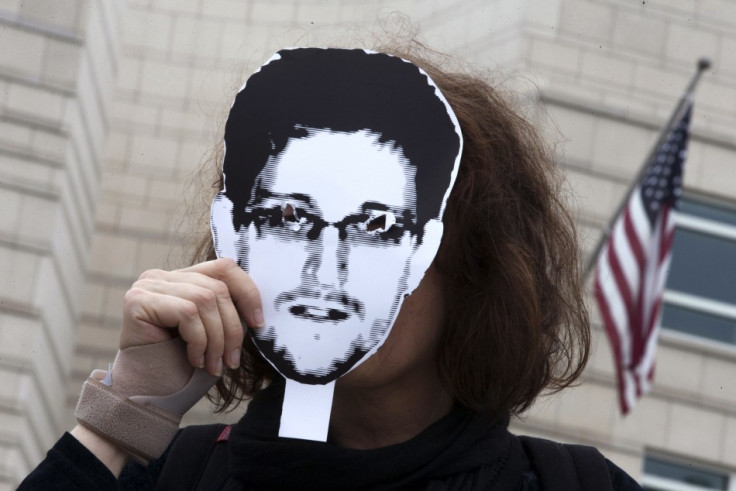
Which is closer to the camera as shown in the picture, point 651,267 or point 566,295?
point 566,295

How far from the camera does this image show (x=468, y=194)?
2.07m

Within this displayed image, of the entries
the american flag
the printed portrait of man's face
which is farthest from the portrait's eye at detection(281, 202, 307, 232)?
the american flag

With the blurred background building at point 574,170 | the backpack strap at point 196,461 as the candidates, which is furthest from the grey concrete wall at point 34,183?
the backpack strap at point 196,461

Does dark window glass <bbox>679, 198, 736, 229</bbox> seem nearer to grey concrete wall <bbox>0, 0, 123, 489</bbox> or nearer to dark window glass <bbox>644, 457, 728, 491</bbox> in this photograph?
dark window glass <bbox>644, 457, 728, 491</bbox>

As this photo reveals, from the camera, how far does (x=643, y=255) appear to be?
914 centimetres

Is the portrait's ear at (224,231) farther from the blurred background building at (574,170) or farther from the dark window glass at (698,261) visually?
the dark window glass at (698,261)

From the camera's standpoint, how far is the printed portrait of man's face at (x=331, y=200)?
6.23 feet

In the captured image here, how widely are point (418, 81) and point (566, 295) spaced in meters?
0.43

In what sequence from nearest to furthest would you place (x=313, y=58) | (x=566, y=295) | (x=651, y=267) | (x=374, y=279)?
(x=374, y=279) → (x=313, y=58) → (x=566, y=295) → (x=651, y=267)

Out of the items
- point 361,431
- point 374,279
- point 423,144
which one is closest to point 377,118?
point 423,144

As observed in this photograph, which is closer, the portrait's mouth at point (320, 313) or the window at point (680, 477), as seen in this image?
the portrait's mouth at point (320, 313)

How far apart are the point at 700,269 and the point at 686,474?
1.56 m

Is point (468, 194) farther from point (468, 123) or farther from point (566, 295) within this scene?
point (566, 295)

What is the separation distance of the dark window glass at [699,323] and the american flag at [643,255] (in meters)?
2.53
